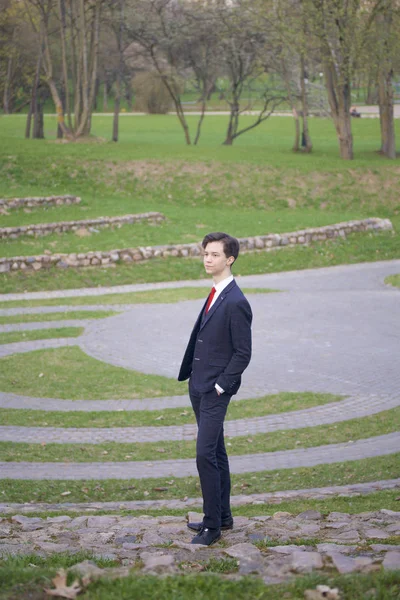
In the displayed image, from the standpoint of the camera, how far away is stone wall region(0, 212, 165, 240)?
24.1 m

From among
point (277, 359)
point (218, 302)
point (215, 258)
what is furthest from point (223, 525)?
point (277, 359)

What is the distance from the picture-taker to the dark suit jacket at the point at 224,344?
616cm

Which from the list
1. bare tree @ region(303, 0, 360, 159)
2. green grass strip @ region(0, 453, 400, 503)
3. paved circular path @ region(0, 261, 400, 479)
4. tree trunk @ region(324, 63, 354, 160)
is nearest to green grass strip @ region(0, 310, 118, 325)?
paved circular path @ region(0, 261, 400, 479)

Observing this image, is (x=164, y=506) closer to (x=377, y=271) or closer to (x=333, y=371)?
(x=333, y=371)

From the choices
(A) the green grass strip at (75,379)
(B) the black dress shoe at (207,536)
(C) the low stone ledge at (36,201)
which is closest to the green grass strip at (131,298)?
(A) the green grass strip at (75,379)

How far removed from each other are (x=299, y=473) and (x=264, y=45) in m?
34.5

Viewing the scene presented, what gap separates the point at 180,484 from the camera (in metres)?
8.83

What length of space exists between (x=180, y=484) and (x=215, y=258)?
3.43m

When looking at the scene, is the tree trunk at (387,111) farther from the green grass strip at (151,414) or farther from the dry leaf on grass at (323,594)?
the dry leaf on grass at (323,594)

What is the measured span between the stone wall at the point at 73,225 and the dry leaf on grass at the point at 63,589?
20466mm

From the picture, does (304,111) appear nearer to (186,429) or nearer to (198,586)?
(186,429)

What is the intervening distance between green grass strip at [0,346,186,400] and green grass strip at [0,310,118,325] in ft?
9.82

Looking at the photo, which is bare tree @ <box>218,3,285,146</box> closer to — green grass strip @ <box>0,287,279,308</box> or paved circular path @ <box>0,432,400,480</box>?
green grass strip @ <box>0,287,279,308</box>

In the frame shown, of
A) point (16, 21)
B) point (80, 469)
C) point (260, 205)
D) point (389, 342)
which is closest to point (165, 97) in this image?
point (16, 21)
